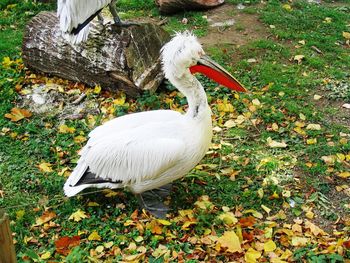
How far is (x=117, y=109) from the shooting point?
5109mm

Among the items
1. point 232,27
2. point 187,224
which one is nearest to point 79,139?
point 187,224

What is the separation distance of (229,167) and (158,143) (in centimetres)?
108

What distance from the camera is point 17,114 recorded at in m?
5.16

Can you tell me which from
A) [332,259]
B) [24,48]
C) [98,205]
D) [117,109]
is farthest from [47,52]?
[332,259]

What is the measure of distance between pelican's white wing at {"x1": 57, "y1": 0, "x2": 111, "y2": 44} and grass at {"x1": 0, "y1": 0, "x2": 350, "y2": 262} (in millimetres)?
645

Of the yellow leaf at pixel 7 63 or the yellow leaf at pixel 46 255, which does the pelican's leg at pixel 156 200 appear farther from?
the yellow leaf at pixel 7 63

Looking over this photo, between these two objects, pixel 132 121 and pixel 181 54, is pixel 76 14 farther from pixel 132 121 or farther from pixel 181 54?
pixel 181 54

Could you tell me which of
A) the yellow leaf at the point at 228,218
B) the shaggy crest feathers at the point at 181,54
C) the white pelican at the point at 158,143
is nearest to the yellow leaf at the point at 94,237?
the white pelican at the point at 158,143

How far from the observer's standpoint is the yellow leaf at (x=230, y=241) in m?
3.43

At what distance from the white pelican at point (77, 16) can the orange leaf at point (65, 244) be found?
2.33m

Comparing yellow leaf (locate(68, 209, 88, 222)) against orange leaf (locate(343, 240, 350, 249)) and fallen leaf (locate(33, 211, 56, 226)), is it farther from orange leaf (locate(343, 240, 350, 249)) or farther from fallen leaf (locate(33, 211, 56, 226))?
orange leaf (locate(343, 240, 350, 249))

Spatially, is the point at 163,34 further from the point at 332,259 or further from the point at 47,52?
the point at 332,259

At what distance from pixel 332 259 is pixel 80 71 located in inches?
134

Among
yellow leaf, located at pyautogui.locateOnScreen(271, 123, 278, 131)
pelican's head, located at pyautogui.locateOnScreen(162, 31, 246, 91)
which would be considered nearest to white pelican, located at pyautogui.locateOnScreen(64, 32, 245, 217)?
pelican's head, located at pyautogui.locateOnScreen(162, 31, 246, 91)
